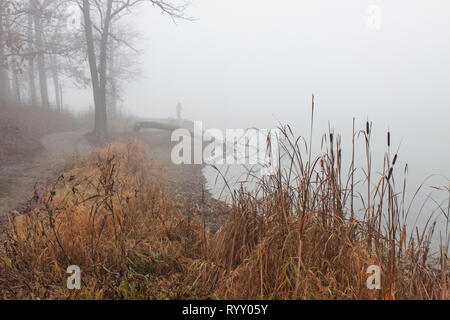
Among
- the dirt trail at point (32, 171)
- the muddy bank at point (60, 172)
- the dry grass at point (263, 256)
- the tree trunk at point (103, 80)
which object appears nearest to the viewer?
the dry grass at point (263, 256)

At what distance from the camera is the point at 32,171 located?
24.7 ft

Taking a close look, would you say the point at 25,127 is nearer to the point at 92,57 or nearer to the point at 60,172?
the point at 92,57

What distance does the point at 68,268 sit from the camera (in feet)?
8.17

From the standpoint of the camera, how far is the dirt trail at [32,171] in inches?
212

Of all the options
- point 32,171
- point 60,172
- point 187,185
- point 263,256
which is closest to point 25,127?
point 32,171

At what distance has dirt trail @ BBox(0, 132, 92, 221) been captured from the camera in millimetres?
5379

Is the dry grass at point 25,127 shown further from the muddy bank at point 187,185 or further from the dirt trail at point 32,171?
the muddy bank at point 187,185

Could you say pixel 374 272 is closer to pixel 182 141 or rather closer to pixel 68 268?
pixel 68 268

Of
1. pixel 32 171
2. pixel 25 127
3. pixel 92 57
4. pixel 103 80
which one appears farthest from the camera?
pixel 103 80

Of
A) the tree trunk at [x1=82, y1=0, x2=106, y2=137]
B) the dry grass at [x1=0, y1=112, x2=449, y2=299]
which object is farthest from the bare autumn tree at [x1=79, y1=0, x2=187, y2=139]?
the dry grass at [x1=0, y1=112, x2=449, y2=299]

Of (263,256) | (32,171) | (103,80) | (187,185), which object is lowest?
(187,185)

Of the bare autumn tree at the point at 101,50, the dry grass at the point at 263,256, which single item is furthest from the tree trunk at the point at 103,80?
the dry grass at the point at 263,256

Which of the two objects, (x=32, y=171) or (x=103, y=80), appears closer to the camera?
(x=32, y=171)

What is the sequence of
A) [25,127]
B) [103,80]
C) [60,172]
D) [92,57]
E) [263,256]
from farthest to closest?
[103,80] → [92,57] → [25,127] → [60,172] → [263,256]
